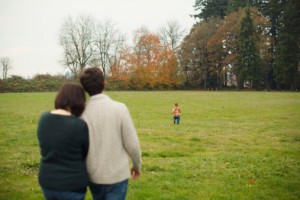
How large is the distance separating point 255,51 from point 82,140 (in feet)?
230

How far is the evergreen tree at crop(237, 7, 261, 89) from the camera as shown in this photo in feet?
224

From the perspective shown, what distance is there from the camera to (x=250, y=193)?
7.41 meters

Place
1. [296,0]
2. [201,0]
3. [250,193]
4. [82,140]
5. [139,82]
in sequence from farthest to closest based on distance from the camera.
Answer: [201,0]
[139,82]
[296,0]
[250,193]
[82,140]

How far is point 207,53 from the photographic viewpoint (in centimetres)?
7656

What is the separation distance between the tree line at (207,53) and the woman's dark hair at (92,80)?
6632 cm

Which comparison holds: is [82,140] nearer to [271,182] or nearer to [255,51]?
[271,182]

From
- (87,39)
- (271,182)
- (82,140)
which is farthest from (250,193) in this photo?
(87,39)

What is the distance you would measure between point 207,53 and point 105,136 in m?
75.2

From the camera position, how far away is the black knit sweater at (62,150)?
3.42 meters

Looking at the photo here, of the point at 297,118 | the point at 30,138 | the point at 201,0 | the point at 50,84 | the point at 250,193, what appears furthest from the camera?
the point at 201,0

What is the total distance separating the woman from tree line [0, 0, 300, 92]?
66.7m

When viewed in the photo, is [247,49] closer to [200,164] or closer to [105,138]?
[200,164]

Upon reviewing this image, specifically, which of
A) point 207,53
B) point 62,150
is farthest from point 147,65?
point 62,150

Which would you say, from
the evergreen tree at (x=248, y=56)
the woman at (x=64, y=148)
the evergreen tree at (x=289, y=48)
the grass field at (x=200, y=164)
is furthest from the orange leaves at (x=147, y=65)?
the woman at (x=64, y=148)
